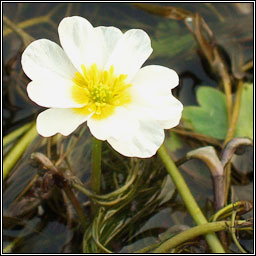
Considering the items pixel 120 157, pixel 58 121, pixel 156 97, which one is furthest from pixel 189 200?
pixel 58 121

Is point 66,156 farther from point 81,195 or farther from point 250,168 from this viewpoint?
point 250,168

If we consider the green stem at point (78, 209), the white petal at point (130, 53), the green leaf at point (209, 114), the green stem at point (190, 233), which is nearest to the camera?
the white petal at point (130, 53)

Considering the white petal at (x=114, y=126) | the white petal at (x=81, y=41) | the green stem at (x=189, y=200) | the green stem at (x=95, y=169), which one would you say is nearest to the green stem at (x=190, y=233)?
the green stem at (x=189, y=200)

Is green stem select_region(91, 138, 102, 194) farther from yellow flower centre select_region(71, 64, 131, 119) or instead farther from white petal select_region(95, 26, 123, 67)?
white petal select_region(95, 26, 123, 67)

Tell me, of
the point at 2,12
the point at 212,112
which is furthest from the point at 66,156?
the point at 2,12

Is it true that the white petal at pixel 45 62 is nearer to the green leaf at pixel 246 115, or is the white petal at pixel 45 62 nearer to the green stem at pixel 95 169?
the green stem at pixel 95 169

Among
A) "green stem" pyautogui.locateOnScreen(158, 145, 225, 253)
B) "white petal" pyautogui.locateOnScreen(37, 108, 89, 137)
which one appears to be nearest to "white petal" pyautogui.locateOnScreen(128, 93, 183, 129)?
"white petal" pyautogui.locateOnScreen(37, 108, 89, 137)

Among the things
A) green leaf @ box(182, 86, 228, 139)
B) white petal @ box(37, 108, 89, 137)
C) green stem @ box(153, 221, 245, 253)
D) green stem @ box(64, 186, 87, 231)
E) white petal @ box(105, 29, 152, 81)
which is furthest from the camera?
green leaf @ box(182, 86, 228, 139)

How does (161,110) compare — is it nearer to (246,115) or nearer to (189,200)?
(189,200)
